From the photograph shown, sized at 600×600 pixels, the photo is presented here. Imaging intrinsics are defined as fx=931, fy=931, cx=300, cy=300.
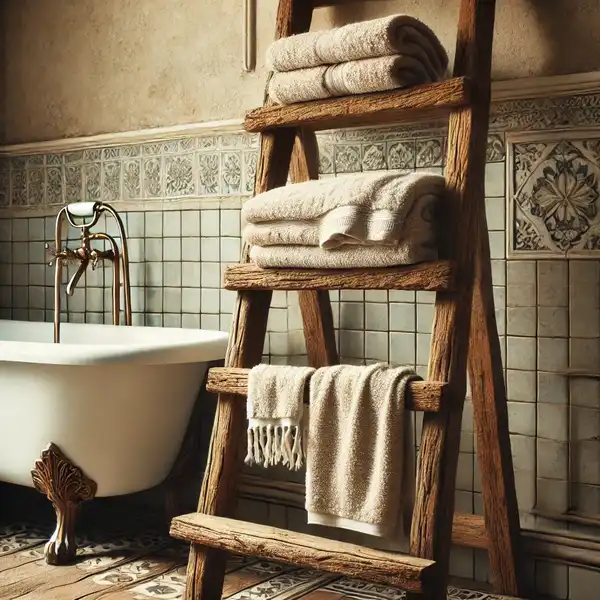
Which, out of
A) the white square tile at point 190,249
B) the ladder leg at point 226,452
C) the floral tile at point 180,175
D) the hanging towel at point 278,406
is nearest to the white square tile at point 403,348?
the ladder leg at point 226,452

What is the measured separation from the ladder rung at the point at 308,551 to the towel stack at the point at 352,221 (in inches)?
20.5

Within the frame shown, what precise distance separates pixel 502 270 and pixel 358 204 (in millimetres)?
630

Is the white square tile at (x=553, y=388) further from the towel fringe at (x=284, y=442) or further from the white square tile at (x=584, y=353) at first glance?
the towel fringe at (x=284, y=442)

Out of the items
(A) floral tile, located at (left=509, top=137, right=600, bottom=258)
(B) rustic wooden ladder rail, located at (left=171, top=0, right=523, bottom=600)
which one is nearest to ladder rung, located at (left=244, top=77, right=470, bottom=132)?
(B) rustic wooden ladder rail, located at (left=171, top=0, right=523, bottom=600)

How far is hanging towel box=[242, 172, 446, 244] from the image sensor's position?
170 centimetres

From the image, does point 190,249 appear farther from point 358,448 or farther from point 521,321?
point 358,448

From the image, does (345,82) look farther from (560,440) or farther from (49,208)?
(49,208)

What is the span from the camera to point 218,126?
272 centimetres

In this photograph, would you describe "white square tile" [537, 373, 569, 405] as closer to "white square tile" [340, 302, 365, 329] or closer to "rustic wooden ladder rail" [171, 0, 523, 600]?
"rustic wooden ladder rail" [171, 0, 523, 600]

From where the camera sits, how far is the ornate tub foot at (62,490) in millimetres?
2328

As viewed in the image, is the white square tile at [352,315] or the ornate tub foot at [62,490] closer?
the ornate tub foot at [62,490]

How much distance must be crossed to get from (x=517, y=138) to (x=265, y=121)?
0.62m

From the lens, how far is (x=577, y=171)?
6.97ft

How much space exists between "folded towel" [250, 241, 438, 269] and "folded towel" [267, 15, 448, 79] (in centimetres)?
40
